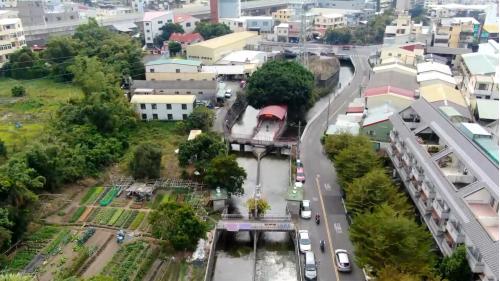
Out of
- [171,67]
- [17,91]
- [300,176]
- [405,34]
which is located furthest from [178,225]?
[405,34]

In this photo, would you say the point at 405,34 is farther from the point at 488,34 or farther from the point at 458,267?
the point at 458,267

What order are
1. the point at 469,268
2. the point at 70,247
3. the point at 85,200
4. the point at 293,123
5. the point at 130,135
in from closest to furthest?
the point at 469,268
the point at 70,247
the point at 85,200
the point at 130,135
the point at 293,123

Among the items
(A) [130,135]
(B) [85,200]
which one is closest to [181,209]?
(B) [85,200]

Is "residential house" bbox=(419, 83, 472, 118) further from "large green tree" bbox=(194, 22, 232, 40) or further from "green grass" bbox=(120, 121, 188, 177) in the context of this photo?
"large green tree" bbox=(194, 22, 232, 40)

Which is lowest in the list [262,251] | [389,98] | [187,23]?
[262,251]

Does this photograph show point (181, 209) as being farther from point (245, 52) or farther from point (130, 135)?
point (245, 52)

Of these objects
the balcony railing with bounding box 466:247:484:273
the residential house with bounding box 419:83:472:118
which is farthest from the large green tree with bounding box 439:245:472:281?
the residential house with bounding box 419:83:472:118

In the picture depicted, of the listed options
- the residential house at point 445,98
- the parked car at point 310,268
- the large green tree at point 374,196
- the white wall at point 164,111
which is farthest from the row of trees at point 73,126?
the residential house at point 445,98
